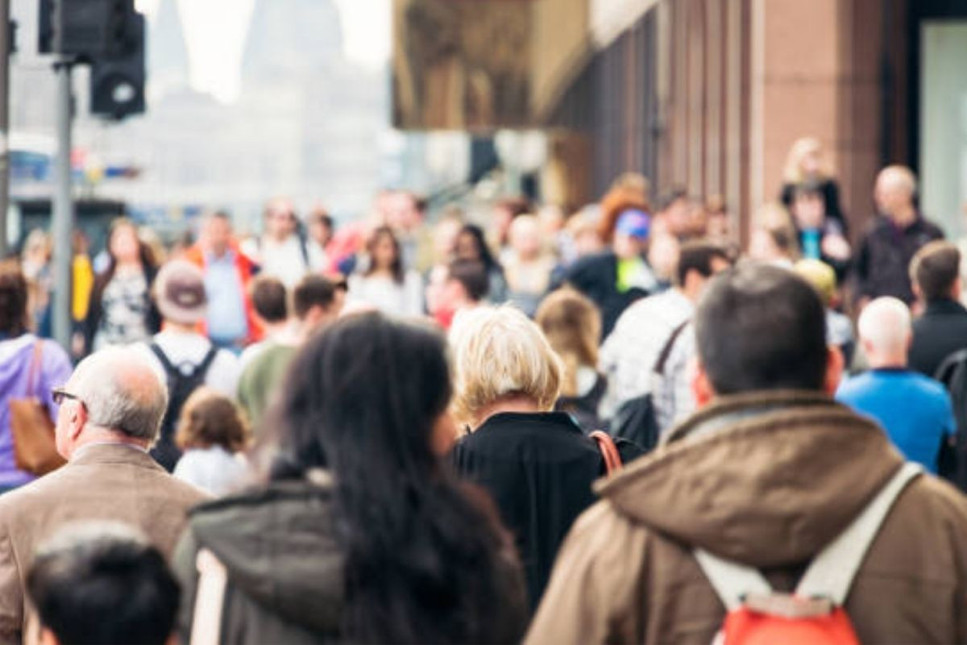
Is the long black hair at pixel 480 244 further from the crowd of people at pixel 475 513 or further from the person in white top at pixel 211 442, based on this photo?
the crowd of people at pixel 475 513

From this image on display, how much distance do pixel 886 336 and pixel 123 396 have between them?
406 cm

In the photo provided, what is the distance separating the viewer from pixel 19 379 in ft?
34.9

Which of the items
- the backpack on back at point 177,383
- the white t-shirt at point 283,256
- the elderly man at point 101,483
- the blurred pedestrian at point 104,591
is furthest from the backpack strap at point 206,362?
the white t-shirt at point 283,256

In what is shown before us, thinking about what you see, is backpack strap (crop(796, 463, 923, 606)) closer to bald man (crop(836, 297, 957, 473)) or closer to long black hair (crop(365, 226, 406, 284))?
bald man (crop(836, 297, 957, 473))

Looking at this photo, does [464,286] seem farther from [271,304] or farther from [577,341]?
[577,341]

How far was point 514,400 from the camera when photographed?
7051 millimetres

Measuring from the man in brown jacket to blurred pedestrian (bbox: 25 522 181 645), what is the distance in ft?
2.72

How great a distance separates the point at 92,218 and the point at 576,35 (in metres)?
28.7

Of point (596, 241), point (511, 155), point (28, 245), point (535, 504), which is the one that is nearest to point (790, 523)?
point (535, 504)

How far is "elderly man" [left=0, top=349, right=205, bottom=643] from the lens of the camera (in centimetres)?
652

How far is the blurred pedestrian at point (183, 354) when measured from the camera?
38.3ft

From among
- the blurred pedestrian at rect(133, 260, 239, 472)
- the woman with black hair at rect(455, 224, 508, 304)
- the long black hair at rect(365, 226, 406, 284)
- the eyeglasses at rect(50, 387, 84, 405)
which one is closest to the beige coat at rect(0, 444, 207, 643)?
the eyeglasses at rect(50, 387, 84, 405)

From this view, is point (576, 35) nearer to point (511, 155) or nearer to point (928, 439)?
point (511, 155)

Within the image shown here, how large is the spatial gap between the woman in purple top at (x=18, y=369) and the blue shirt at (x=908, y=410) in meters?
3.14
